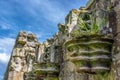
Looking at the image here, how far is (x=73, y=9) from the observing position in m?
8.61

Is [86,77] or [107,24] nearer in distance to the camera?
[107,24]

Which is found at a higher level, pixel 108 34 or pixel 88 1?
pixel 88 1

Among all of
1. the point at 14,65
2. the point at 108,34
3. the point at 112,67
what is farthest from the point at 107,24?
the point at 14,65

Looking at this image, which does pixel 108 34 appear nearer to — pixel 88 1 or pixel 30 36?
pixel 88 1

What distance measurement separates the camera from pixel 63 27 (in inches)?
356

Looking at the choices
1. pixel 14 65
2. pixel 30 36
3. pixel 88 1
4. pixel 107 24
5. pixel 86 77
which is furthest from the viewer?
pixel 30 36

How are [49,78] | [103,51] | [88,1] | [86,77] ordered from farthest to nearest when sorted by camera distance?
[49,78] < [88,1] < [86,77] < [103,51]

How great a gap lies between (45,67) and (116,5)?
389 centimetres

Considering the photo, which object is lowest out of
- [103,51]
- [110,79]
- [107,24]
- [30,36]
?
[110,79]

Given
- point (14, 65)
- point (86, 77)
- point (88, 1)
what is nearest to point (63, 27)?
point (88, 1)

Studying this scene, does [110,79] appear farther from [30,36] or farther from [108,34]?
[30,36]

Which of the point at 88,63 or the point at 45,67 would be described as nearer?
the point at 88,63

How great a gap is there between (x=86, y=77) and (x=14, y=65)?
913 cm

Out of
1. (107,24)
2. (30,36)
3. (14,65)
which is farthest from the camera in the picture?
(30,36)
